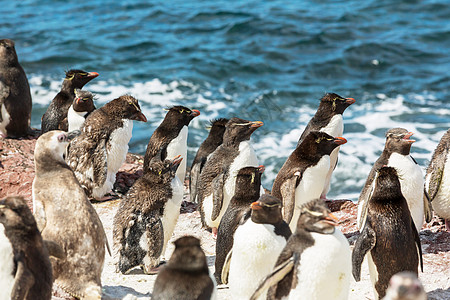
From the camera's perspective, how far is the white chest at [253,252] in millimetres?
4812

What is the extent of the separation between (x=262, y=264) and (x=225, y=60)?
12.9 m

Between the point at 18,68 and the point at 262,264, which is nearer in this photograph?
the point at 262,264

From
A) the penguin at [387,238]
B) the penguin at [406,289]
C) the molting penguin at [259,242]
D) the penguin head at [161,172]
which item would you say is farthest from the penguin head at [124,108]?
the penguin at [406,289]

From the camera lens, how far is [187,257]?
3910 mm

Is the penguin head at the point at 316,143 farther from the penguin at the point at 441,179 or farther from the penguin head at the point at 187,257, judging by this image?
the penguin head at the point at 187,257

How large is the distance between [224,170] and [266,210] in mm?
2276

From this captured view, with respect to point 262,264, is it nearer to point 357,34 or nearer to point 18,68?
point 18,68

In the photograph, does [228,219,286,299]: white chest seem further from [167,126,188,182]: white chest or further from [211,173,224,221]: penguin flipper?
[167,126,188,182]: white chest

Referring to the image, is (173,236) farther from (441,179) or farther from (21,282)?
(21,282)

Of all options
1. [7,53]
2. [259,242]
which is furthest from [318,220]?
[7,53]

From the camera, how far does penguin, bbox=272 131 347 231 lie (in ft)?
21.4

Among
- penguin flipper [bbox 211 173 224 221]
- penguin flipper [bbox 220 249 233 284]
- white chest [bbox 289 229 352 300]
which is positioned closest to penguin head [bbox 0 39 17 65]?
penguin flipper [bbox 211 173 224 221]

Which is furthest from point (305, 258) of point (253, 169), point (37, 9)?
point (37, 9)

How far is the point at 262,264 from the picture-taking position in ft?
15.9
